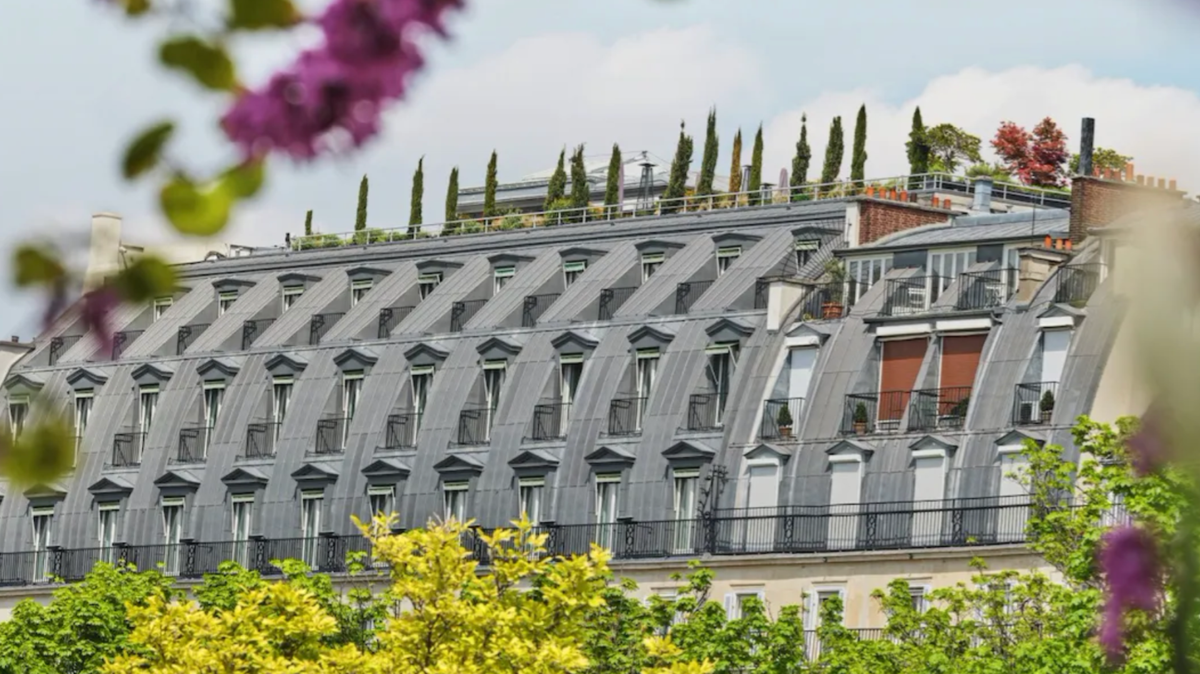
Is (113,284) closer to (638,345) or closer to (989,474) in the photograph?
(989,474)

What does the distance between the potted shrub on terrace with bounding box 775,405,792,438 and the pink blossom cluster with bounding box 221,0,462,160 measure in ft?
276

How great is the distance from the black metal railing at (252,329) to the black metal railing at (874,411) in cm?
2865

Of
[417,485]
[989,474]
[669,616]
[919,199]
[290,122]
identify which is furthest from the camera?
[919,199]

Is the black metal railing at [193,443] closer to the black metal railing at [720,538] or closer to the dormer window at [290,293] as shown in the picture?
the black metal railing at [720,538]

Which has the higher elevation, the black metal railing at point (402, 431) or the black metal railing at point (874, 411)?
the black metal railing at point (874, 411)

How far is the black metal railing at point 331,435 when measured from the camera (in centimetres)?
10362

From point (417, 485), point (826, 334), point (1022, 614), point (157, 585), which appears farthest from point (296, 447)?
point (1022, 614)

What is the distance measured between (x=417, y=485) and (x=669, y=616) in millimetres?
24489

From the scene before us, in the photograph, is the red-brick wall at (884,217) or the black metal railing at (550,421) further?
the red-brick wall at (884,217)

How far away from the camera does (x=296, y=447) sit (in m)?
105

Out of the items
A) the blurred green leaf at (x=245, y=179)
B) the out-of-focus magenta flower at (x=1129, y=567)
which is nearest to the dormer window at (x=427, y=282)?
the out-of-focus magenta flower at (x=1129, y=567)

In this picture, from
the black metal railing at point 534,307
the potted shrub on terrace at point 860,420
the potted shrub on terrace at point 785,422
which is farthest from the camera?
the black metal railing at point 534,307

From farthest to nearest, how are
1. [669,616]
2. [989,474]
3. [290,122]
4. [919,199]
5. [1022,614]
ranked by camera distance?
[919,199] < [989,474] < [669,616] < [1022,614] < [290,122]

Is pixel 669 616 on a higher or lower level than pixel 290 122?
lower
